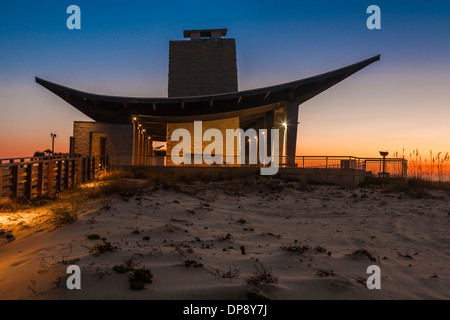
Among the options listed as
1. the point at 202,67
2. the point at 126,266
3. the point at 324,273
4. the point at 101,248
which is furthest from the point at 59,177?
the point at 202,67

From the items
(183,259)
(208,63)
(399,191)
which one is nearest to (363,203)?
(399,191)

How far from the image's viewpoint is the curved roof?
821 inches

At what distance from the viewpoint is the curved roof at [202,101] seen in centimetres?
2086

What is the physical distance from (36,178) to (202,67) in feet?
88.7

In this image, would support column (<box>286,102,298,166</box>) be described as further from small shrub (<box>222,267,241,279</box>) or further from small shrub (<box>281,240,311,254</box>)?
small shrub (<box>222,267,241,279</box>)

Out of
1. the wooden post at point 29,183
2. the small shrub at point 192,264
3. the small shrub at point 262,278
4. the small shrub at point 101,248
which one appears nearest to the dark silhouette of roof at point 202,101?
the wooden post at point 29,183

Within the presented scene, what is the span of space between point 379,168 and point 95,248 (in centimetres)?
2087

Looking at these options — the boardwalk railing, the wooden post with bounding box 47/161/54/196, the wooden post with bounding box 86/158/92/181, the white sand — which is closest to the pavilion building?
the wooden post with bounding box 86/158/92/181

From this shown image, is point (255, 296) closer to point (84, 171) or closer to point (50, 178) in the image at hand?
point (50, 178)

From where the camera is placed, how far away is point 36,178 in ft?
29.6

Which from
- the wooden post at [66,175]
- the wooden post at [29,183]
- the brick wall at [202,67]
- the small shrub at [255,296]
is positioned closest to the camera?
the small shrub at [255,296]

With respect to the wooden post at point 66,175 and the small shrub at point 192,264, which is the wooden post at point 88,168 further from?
the small shrub at point 192,264

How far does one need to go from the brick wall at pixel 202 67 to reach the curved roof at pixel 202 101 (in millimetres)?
10392
